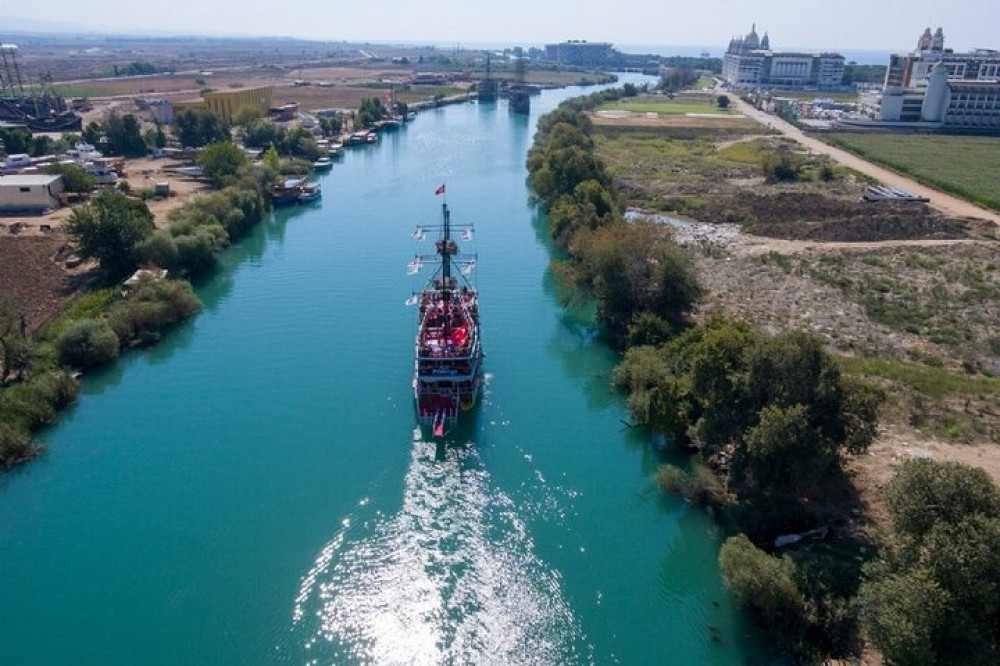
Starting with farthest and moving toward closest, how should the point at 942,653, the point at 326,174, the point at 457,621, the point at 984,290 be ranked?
the point at 326,174 < the point at 984,290 < the point at 457,621 < the point at 942,653

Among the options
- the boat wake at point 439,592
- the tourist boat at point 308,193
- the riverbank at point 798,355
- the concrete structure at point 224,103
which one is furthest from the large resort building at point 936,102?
the boat wake at point 439,592

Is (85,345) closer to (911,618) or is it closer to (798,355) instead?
(798,355)

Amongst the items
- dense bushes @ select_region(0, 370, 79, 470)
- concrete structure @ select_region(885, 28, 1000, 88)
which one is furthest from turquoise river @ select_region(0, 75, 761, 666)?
concrete structure @ select_region(885, 28, 1000, 88)

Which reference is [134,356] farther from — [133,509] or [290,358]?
[133,509]

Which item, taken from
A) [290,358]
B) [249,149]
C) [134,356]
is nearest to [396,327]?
[290,358]

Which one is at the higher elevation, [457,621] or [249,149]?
[249,149]

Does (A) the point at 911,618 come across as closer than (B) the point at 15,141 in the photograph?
Yes

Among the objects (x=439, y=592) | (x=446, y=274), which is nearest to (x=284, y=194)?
(x=446, y=274)

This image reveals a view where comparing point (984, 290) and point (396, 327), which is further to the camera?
point (984, 290)
